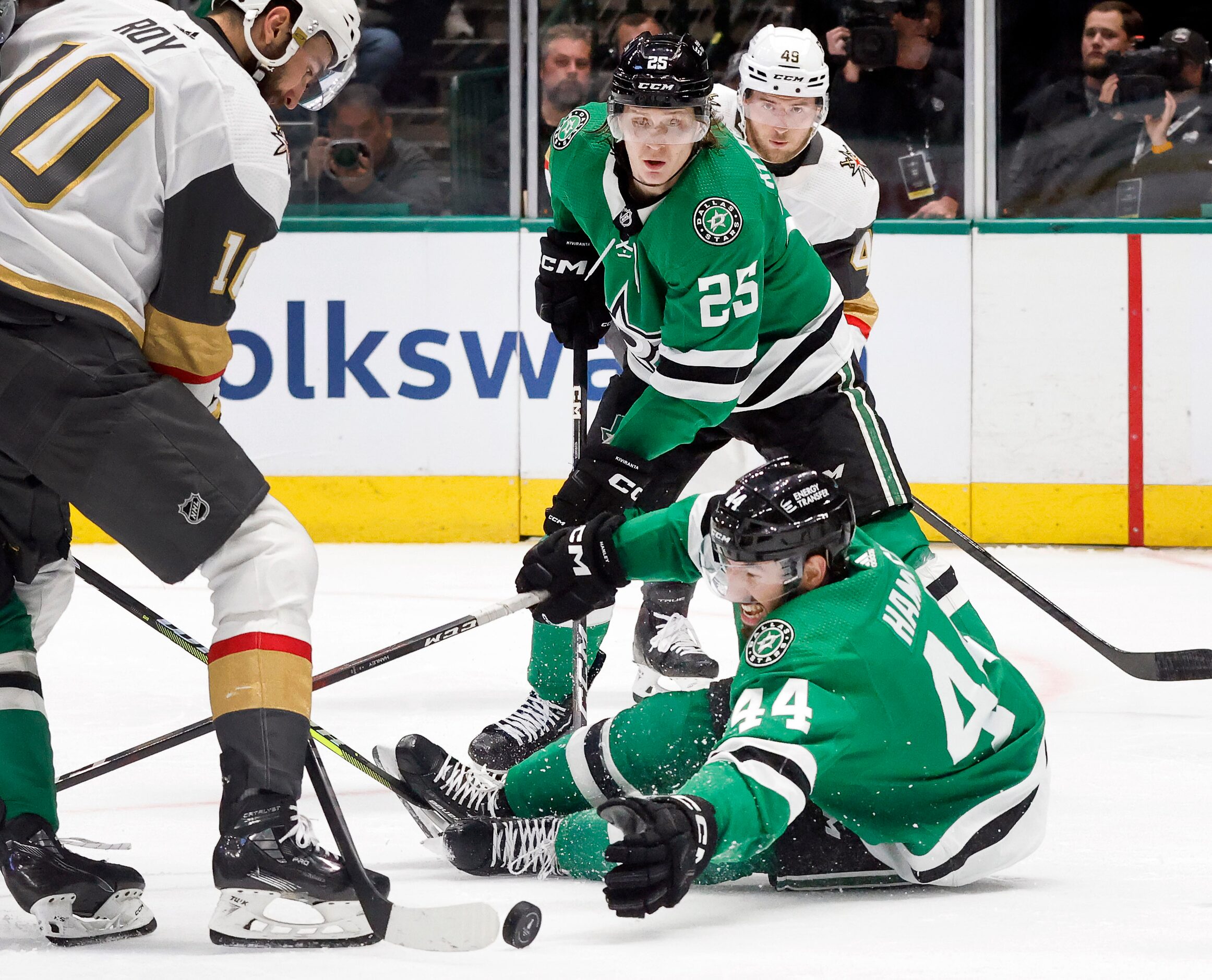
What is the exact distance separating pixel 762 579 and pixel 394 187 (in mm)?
4059

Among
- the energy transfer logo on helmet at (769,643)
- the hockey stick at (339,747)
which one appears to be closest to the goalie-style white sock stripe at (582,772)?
the hockey stick at (339,747)

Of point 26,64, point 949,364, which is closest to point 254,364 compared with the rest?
point 949,364

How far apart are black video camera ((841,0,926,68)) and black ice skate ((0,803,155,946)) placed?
14.6ft

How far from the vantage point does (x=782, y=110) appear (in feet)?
11.4

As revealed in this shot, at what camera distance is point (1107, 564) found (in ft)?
17.1

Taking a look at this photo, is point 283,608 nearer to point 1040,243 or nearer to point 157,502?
point 157,502

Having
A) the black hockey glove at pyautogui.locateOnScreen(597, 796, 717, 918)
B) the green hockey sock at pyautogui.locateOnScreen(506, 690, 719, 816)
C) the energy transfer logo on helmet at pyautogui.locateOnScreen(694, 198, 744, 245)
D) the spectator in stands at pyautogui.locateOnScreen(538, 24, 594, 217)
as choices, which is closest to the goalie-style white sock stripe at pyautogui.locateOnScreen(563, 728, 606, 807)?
the green hockey sock at pyautogui.locateOnScreen(506, 690, 719, 816)

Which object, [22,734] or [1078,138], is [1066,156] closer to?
[1078,138]

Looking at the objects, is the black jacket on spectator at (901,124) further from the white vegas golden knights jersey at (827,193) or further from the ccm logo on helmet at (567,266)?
the ccm logo on helmet at (567,266)

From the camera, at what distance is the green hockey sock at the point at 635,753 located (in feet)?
7.06

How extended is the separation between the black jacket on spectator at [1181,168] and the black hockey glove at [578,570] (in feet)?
12.6

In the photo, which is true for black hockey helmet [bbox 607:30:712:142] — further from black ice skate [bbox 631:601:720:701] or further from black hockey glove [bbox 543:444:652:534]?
black ice skate [bbox 631:601:720:701]

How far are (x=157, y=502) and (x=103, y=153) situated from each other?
368 mm

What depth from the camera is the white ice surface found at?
5.88 ft
